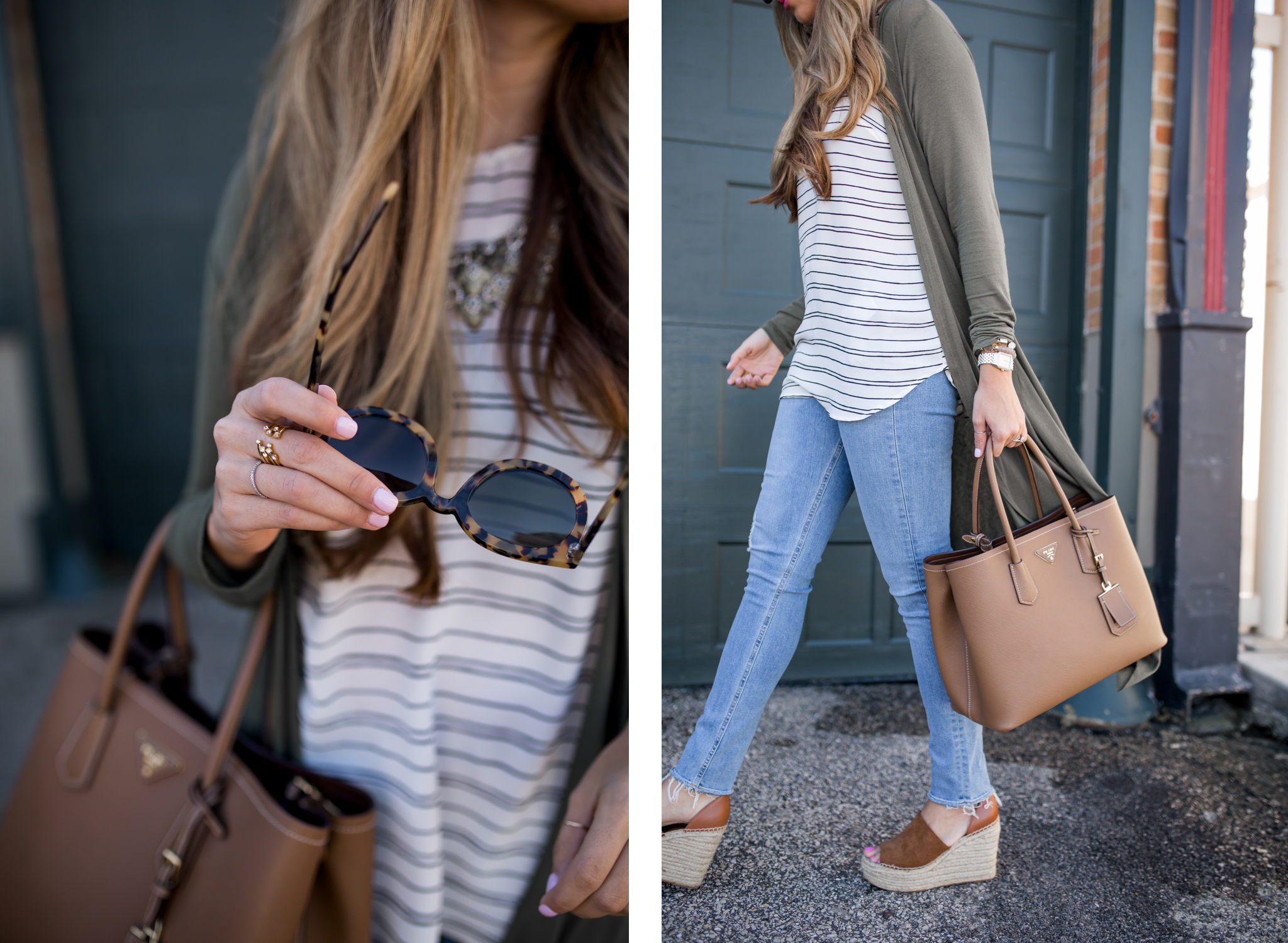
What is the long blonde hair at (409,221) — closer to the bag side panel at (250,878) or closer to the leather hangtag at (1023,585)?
the bag side panel at (250,878)

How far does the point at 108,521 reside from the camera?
3.62ft

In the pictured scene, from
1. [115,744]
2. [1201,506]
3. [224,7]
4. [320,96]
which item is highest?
[224,7]

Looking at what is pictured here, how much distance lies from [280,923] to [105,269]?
109cm

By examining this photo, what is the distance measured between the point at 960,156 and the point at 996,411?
251mm

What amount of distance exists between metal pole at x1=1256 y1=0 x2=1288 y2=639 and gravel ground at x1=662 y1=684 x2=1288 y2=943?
17 centimetres

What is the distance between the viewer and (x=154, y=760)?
0.69 metres

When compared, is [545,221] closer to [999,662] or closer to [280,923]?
[999,662]

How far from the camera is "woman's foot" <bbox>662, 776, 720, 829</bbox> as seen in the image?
66 centimetres

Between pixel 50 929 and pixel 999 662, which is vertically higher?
pixel 999 662

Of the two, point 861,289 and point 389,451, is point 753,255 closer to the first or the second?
point 861,289

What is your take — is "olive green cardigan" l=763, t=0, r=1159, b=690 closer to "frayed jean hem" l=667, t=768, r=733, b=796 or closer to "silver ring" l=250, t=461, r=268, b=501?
"frayed jean hem" l=667, t=768, r=733, b=796

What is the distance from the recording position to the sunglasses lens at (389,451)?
1.74 ft

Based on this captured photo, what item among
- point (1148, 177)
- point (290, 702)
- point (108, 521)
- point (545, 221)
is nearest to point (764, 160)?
point (545, 221)

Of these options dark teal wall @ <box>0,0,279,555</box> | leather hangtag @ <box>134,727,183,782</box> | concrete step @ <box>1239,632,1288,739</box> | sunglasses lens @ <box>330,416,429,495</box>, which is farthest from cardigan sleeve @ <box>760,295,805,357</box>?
dark teal wall @ <box>0,0,279,555</box>
